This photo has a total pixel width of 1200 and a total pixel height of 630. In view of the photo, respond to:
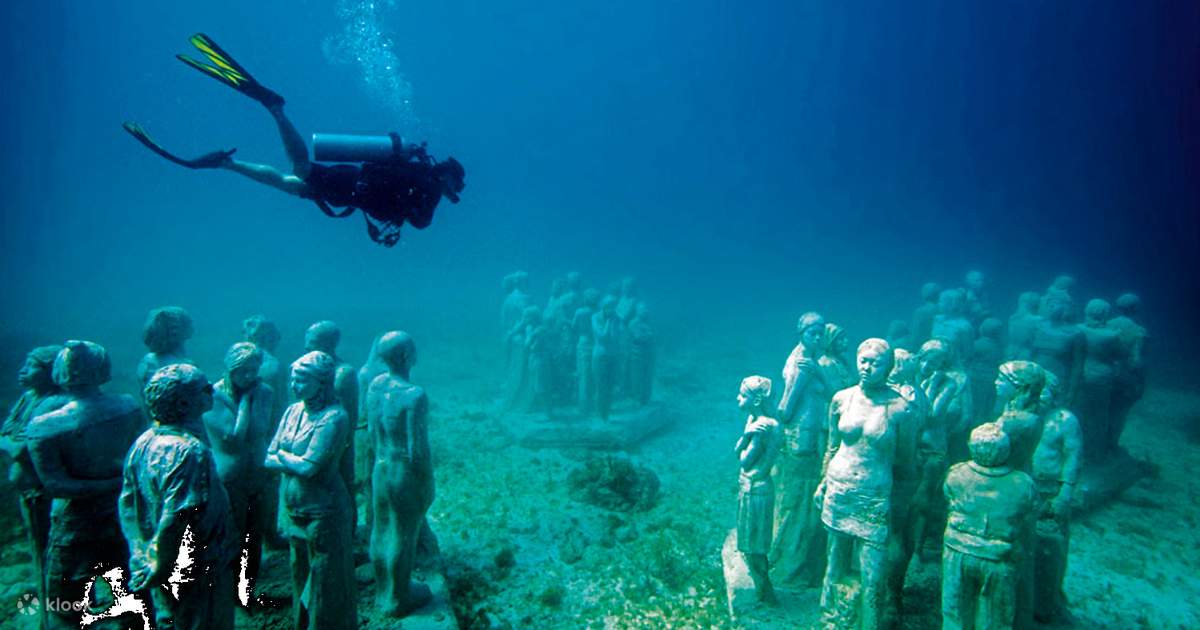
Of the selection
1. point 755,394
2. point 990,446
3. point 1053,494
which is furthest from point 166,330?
point 1053,494

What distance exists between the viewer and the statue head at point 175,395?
355 centimetres

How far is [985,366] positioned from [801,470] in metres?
6.75

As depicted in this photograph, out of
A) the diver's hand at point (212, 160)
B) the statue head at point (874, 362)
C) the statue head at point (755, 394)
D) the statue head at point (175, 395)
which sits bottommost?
the statue head at point (175, 395)

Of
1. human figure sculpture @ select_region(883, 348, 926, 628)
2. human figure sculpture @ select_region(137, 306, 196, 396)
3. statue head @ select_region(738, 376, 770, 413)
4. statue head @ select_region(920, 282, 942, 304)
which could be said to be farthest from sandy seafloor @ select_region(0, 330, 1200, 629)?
statue head @ select_region(920, 282, 942, 304)

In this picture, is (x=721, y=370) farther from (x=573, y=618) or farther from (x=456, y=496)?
(x=573, y=618)

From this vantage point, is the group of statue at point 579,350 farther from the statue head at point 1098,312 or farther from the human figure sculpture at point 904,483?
the statue head at point 1098,312

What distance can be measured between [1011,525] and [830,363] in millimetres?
2886

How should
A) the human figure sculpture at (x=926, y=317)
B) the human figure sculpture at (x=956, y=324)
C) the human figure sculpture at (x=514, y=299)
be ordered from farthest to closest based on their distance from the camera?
the human figure sculpture at (x=514, y=299) < the human figure sculpture at (x=926, y=317) < the human figure sculpture at (x=956, y=324)

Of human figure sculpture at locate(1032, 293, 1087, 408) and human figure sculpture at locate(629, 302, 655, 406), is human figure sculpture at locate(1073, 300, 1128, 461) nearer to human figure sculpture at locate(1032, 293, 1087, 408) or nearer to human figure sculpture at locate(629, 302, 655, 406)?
human figure sculpture at locate(1032, 293, 1087, 408)

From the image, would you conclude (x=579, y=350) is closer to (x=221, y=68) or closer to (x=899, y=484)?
(x=899, y=484)

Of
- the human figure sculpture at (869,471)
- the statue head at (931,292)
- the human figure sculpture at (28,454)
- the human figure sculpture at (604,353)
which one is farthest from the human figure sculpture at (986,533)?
the statue head at (931,292)

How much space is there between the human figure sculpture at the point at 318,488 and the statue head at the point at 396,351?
0.84 meters

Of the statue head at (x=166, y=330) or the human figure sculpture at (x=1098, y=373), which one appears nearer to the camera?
the statue head at (x=166, y=330)

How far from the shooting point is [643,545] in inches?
305
